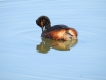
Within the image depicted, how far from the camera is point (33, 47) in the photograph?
1176 centimetres

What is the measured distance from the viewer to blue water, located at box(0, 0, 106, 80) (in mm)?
9836

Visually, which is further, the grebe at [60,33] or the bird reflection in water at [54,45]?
the grebe at [60,33]

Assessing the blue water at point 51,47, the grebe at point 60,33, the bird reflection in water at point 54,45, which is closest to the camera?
the blue water at point 51,47

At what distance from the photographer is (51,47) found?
1196 centimetres

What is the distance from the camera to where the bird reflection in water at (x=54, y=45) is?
11731 millimetres

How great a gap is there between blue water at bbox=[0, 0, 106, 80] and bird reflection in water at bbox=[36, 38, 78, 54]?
9 cm

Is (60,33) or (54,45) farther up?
(60,33)

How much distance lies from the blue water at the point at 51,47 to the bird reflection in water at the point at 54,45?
0.09 metres

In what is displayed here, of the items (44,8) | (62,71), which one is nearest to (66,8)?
(44,8)

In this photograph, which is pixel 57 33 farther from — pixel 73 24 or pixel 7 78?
pixel 7 78

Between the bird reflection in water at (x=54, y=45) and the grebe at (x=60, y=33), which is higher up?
the grebe at (x=60, y=33)

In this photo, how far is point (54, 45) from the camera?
39.7 ft

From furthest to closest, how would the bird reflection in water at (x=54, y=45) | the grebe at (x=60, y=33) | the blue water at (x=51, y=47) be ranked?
the grebe at (x=60, y=33), the bird reflection in water at (x=54, y=45), the blue water at (x=51, y=47)

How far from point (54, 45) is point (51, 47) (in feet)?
0.51
